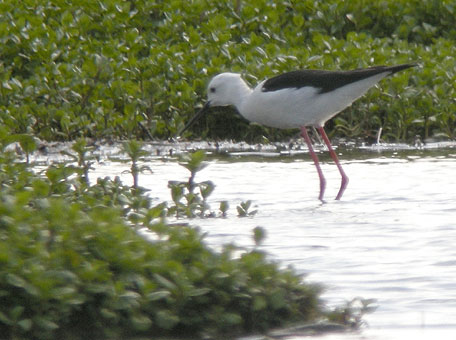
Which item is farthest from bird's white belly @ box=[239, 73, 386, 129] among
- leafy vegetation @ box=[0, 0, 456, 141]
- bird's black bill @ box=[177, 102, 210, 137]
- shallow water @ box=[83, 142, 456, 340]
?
leafy vegetation @ box=[0, 0, 456, 141]

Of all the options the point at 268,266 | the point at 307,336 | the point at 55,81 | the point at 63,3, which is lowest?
the point at 307,336

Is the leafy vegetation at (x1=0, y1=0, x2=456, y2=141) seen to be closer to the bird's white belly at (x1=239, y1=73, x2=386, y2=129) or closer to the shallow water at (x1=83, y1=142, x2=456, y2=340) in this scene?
the shallow water at (x1=83, y1=142, x2=456, y2=340)

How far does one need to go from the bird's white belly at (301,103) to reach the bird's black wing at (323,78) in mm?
43

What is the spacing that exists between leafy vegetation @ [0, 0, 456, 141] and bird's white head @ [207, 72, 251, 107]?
1.21 metres

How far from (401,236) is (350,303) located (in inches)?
81.3

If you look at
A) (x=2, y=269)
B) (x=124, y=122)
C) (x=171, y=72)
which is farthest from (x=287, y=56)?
(x=2, y=269)

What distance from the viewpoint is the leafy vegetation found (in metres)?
10.7

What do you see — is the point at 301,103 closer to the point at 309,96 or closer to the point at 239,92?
the point at 309,96

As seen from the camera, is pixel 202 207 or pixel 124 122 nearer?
pixel 202 207

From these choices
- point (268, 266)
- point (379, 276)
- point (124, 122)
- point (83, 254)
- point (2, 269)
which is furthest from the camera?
point (124, 122)

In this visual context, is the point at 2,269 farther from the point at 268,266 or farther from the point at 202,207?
the point at 202,207

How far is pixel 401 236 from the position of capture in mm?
6258

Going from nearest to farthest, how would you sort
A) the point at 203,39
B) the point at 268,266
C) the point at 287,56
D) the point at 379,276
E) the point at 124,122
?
the point at 268,266
the point at 379,276
the point at 124,122
the point at 287,56
the point at 203,39

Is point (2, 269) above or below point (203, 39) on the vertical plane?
below
